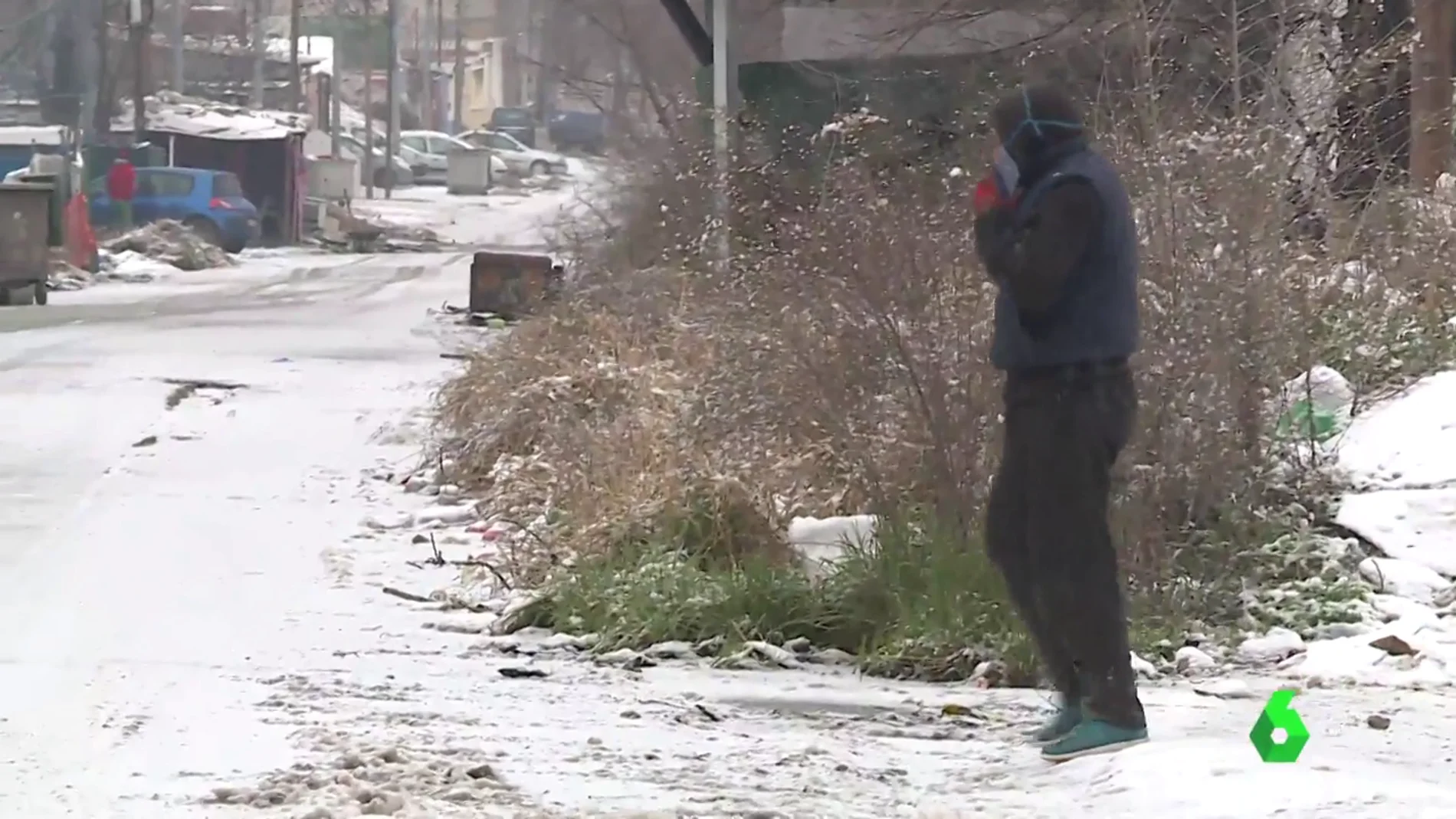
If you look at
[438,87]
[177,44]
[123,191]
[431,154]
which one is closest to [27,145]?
[123,191]

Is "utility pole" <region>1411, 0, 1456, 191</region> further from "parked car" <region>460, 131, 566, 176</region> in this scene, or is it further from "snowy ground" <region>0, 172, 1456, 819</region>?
"parked car" <region>460, 131, 566, 176</region>

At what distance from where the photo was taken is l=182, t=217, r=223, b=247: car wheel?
35.2 meters

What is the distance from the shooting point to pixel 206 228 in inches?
1390

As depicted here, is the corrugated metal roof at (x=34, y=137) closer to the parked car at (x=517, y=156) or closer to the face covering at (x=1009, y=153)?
the face covering at (x=1009, y=153)

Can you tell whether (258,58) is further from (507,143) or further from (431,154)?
(507,143)

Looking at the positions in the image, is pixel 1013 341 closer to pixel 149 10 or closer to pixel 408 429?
pixel 408 429

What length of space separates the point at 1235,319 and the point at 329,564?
12.1 ft

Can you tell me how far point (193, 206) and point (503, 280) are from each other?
1619cm

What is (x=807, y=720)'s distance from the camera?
6.43 meters

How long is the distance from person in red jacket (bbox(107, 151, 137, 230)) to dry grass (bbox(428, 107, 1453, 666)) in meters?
26.8

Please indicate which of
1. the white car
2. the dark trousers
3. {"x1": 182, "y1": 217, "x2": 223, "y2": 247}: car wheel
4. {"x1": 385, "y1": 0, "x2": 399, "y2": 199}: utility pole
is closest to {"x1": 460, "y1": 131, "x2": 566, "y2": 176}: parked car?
the white car

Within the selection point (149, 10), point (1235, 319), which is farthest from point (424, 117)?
point (1235, 319)

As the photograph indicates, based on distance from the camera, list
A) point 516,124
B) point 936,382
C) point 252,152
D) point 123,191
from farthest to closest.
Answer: point 516,124 → point 252,152 → point 123,191 → point 936,382

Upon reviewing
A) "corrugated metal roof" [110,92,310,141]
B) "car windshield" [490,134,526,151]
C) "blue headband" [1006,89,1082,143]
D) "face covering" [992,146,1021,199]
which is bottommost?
"car windshield" [490,134,526,151]
